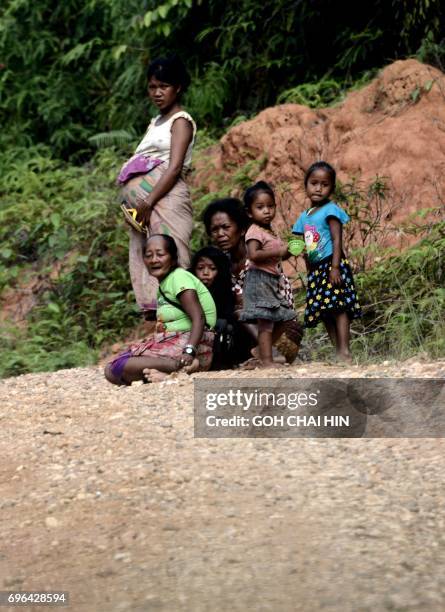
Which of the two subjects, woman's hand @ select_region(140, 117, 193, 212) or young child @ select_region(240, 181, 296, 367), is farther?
woman's hand @ select_region(140, 117, 193, 212)

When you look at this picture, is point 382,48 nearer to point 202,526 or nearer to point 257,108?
point 257,108

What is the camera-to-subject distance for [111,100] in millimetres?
12078

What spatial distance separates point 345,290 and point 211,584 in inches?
124

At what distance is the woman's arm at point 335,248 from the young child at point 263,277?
264 millimetres

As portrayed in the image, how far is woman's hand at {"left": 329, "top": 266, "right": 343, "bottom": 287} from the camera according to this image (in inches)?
233

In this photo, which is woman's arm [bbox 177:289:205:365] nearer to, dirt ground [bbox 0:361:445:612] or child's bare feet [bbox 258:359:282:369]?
child's bare feet [bbox 258:359:282:369]

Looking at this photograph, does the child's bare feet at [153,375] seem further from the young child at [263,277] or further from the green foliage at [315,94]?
the green foliage at [315,94]

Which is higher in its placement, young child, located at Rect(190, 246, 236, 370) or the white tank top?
the white tank top

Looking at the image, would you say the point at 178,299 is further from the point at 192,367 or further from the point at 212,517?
the point at 212,517

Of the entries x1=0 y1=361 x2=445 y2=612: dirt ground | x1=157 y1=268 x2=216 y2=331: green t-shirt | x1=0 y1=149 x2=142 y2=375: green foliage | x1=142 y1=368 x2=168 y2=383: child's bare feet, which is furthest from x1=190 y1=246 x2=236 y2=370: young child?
x1=0 y1=149 x2=142 y2=375: green foliage

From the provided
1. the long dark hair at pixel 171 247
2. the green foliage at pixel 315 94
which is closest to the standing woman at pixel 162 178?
the long dark hair at pixel 171 247

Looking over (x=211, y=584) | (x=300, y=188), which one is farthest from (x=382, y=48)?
(x=211, y=584)

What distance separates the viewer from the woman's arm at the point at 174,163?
6.56m

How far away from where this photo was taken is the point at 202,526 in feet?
11.7
